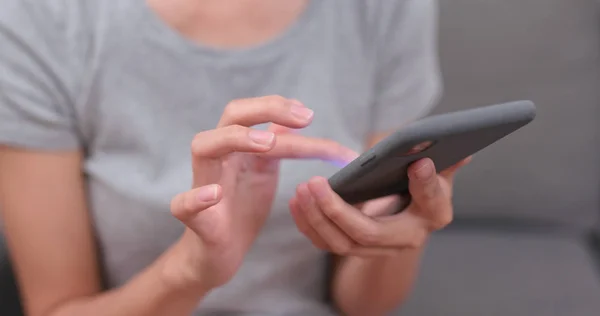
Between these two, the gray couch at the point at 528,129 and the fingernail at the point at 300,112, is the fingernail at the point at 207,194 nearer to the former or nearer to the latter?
the fingernail at the point at 300,112

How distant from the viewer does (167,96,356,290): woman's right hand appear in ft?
1.49

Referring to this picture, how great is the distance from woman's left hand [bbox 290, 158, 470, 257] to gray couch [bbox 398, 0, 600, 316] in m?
0.48

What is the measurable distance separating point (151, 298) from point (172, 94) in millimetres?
200

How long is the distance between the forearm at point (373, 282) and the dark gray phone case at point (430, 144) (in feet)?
0.64

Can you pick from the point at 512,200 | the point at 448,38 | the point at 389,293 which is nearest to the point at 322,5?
the point at 389,293

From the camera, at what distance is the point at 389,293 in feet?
2.32

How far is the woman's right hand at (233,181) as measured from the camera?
17.9 inches

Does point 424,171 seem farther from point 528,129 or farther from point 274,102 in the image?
point 528,129

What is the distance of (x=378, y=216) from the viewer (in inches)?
21.9

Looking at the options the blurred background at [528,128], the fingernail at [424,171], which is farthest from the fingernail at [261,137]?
the blurred background at [528,128]

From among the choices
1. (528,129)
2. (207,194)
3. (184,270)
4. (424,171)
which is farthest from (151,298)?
(528,129)

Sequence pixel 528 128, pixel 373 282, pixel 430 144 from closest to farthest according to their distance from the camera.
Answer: pixel 430 144 → pixel 373 282 → pixel 528 128

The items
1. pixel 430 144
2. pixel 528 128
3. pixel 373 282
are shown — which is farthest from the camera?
pixel 528 128

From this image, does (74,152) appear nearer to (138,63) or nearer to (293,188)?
(138,63)
